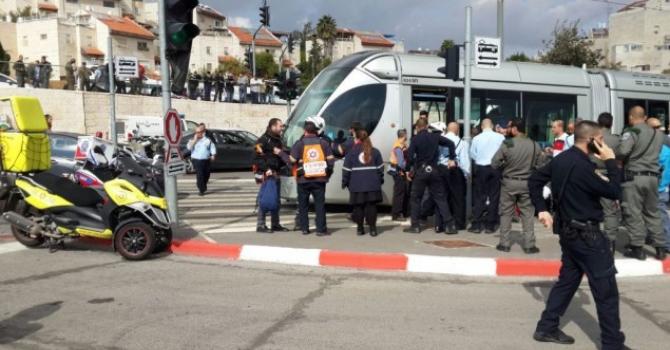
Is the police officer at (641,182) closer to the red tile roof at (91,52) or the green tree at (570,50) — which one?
the green tree at (570,50)

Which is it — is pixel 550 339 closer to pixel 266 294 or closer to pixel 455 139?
pixel 266 294

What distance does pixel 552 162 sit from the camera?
5.04 meters

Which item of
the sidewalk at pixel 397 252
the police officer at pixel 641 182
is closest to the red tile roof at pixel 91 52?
the sidewalk at pixel 397 252

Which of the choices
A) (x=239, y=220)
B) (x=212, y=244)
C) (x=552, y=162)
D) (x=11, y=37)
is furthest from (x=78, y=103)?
(x=11, y=37)

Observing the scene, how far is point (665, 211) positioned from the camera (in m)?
8.34

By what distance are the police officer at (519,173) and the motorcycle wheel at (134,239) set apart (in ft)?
15.4

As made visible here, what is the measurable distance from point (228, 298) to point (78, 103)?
25.6 meters

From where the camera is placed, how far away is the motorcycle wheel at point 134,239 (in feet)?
26.8

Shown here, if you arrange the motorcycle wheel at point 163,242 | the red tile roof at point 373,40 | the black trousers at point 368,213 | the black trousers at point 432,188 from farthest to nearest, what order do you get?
the red tile roof at point 373,40, the black trousers at point 432,188, the black trousers at point 368,213, the motorcycle wheel at point 163,242

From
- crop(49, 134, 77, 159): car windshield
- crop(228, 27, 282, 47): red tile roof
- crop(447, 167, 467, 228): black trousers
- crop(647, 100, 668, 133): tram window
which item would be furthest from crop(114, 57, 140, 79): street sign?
crop(228, 27, 282, 47): red tile roof

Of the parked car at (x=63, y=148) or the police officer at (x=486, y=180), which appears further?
the parked car at (x=63, y=148)

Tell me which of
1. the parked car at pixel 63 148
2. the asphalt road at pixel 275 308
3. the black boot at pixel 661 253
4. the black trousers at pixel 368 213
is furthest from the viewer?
the parked car at pixel 63 148

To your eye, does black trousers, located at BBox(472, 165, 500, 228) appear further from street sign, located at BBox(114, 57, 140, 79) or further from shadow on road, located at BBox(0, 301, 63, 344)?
street sign, located at BBox(114, 57, 140, 79)

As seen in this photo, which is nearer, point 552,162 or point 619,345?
point 619,345
